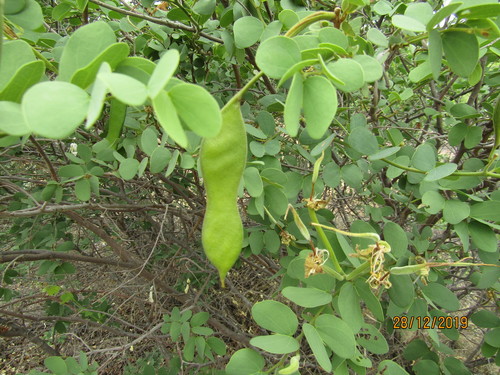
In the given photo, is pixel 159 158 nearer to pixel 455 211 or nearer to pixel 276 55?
pixel 276 55

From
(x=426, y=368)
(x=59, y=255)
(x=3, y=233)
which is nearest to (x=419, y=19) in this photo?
(x=426, y=368)

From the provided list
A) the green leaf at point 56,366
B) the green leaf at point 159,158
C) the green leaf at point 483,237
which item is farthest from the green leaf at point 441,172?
the green leaf at point 56,366

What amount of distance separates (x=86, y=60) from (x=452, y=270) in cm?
257

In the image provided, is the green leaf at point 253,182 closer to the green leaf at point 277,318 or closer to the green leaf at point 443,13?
the green leaf at point 277,318

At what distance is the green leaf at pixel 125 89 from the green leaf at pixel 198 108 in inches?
2.3

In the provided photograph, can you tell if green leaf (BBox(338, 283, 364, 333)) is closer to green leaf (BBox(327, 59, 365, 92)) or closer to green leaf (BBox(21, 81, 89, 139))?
green leaf (BBox(327, 59, 365, 92))

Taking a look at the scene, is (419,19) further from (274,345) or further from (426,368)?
(426,368)

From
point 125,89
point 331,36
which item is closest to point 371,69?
point 331,36

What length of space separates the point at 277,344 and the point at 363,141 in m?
0.65

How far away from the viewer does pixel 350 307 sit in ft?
2.82

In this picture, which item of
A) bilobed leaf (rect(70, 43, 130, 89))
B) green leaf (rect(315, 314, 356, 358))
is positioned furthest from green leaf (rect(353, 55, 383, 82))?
green leaf (rect(315, 314, 356, 358))

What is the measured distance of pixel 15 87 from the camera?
48 cm

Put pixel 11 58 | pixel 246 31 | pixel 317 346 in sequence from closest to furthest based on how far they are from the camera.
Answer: pixel 11 58 → pixel 317 346 → pixel 246 31

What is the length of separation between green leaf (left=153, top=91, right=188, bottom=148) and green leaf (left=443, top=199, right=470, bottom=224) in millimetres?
909
